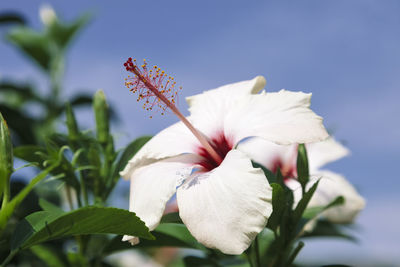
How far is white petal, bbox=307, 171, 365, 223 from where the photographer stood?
1688 millimetres

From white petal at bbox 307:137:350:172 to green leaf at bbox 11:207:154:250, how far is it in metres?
0.95

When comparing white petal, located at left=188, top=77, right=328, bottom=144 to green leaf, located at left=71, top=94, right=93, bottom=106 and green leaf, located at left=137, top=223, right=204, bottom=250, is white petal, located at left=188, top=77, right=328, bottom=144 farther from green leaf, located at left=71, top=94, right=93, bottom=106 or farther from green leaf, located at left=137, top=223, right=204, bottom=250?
green leaf, located at left=71, top=94, right=93, bottom=106

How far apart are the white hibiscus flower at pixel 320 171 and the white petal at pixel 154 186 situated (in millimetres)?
485

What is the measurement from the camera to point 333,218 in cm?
174

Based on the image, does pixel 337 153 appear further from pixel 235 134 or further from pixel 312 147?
pixel 235 134

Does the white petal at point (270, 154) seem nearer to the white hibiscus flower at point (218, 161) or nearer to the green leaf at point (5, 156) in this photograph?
the white hibiscus flower at point (218, 161)

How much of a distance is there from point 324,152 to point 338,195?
24 cm

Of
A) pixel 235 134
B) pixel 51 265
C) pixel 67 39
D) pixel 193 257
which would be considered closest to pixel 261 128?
pixel 235 134

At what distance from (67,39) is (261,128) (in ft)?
11.9

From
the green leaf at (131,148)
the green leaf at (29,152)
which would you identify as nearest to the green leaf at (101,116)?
the green leaf at (131,148)

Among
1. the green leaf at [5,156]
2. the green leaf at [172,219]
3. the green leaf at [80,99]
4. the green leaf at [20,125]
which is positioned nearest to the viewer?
the green leaf at [5,156]

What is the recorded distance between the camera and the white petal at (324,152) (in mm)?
1854

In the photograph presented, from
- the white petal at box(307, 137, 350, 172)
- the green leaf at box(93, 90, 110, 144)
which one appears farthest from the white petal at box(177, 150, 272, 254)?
the white petal at box(307, 137, 350, 172)

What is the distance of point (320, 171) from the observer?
181cm
